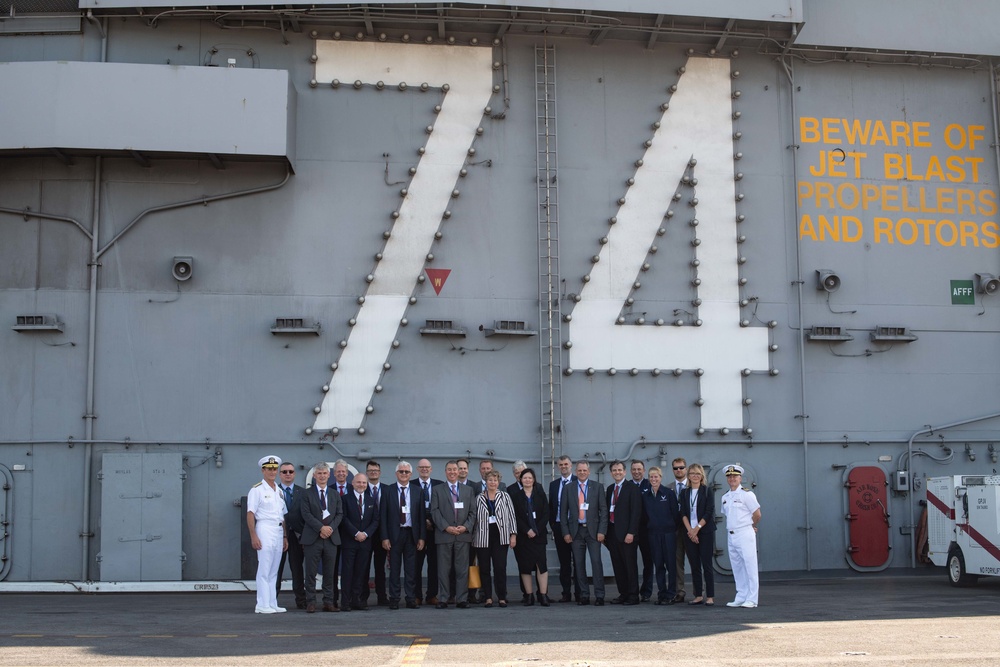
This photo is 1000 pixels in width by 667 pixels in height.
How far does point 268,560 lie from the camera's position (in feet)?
37.2

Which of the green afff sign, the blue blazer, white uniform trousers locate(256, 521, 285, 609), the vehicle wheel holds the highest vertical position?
the green afff sign

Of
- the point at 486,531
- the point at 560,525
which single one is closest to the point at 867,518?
the point at 560,525

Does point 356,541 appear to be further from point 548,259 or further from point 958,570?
point 958,570

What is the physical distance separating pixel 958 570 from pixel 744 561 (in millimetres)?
3736

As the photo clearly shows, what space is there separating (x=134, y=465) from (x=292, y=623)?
14.1ft

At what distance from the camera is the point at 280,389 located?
14.0 meters

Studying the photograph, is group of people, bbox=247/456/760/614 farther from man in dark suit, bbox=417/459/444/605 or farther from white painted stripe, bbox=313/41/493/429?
white painted stripe, bbox=313/41/493/429

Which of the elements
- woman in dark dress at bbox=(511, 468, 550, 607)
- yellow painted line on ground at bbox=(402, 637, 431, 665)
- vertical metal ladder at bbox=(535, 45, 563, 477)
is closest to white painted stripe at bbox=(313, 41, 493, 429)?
vertical metal ladder at bbox=(535, 45, 563, 477)

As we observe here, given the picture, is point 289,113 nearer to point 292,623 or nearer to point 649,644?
point 292,623

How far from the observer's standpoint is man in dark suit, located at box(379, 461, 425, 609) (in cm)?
1199

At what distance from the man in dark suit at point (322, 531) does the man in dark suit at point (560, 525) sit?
2.42 metres

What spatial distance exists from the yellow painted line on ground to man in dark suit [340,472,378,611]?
2.80 m

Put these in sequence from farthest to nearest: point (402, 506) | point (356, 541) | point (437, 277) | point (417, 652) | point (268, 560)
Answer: point (437, 277) < point (402, 506) < point (356, 541) < point (268, 560) < point (417, 652)

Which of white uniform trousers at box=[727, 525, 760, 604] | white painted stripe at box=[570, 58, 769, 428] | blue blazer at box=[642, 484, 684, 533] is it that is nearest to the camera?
white uniform trousers at box=[727, 525, 760, 604]
